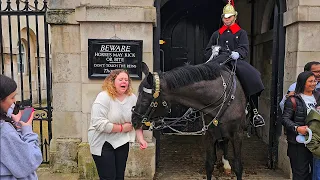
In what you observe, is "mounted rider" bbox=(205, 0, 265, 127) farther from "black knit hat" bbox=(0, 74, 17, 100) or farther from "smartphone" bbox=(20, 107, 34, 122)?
"black knit hat" bbox=(0, 74, 17, 100)

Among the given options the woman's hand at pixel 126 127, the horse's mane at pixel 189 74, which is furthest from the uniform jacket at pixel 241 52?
the woman's hand at pixel 126 127

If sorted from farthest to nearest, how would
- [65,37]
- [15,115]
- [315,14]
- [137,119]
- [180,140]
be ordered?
[180,140] → [65,37] → [315,14] → [137,119] → [15,115]

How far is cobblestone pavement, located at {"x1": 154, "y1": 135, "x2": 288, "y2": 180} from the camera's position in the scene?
520 centimetres

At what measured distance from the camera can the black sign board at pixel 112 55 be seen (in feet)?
16.0

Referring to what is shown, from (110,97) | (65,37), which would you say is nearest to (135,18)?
(65,37)

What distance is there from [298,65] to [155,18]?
2349 millimetres

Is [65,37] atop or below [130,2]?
below

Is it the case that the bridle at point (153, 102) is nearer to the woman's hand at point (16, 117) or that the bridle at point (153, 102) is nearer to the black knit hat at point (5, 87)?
the woman's hand at point (16, 117)

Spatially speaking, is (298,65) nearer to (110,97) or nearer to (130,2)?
(130,2)

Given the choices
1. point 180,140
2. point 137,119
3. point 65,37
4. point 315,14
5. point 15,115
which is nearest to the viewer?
point 15,115

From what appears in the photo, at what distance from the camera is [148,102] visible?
3.27m

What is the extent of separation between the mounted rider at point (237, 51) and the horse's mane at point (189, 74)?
15.2 inches

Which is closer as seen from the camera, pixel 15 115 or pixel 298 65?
pixel 15 115

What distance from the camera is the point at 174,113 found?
25.7ft
